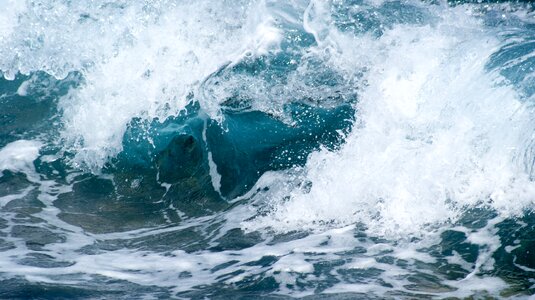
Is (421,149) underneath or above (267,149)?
underneath

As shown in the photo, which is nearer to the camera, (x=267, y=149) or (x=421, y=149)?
(x=421, y=149)

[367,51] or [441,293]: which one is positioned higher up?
[367,51]

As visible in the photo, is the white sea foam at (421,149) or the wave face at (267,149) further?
the white sea foam at (421,149)

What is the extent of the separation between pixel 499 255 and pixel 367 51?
2.91m

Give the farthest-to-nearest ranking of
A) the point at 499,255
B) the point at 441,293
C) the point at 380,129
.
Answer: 1. the point at 380,129
2. the point at 499,255
3. the point at 441,293

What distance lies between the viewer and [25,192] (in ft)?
19.7

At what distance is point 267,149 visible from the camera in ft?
20.5

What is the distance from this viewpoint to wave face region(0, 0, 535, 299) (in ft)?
13.8

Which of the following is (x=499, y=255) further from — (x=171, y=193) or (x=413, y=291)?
(x=171, y=193)

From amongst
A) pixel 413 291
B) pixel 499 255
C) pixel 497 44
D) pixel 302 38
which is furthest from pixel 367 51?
pixel 413 291

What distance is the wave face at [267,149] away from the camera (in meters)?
4.20

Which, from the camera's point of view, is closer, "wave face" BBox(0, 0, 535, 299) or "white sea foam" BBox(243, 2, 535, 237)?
"wave face" BBox(0, 0, 535, 299)

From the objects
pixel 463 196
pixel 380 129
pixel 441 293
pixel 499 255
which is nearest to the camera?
pixel 441 293

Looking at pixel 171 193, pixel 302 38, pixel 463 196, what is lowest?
pixel 463 196
